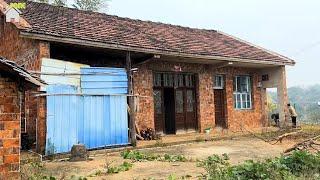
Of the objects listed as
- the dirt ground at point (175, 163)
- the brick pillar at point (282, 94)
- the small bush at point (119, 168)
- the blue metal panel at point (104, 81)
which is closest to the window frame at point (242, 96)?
the brick pillar at point (282, 94)

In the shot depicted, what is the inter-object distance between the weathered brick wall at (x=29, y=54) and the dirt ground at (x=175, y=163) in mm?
2269

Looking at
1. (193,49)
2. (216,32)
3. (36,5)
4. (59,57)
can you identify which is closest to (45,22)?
(59,57)

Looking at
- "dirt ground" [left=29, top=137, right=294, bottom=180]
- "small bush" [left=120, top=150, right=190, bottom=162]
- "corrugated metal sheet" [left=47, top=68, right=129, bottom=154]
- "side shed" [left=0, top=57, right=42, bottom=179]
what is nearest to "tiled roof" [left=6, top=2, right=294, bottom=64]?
"corrugated metal sheet" [left=47, top=68, right=129, bottom=154]

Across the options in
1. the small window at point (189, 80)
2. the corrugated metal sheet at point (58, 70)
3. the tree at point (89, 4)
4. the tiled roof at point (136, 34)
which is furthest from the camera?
the tree at point (89, 4)

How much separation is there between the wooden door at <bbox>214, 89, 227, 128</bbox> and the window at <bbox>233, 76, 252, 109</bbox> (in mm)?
692

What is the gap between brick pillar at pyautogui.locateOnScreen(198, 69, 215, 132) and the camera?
15.9 meters

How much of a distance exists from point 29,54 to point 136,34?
13.5ft

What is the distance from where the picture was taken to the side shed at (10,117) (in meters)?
5.53

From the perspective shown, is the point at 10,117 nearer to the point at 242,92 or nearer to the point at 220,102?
the point at 220,102

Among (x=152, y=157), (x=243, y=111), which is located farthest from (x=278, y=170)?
(x=243, y=111)

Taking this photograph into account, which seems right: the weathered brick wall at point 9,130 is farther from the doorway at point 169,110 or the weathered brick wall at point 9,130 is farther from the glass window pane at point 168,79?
the doorway at point 169,110

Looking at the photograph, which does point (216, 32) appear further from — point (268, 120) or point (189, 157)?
point (189, 157)

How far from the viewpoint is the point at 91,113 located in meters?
11.1

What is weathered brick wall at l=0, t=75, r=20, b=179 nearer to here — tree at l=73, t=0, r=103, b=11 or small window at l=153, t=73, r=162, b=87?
small window at l=153, t=73, r=162, b=87
